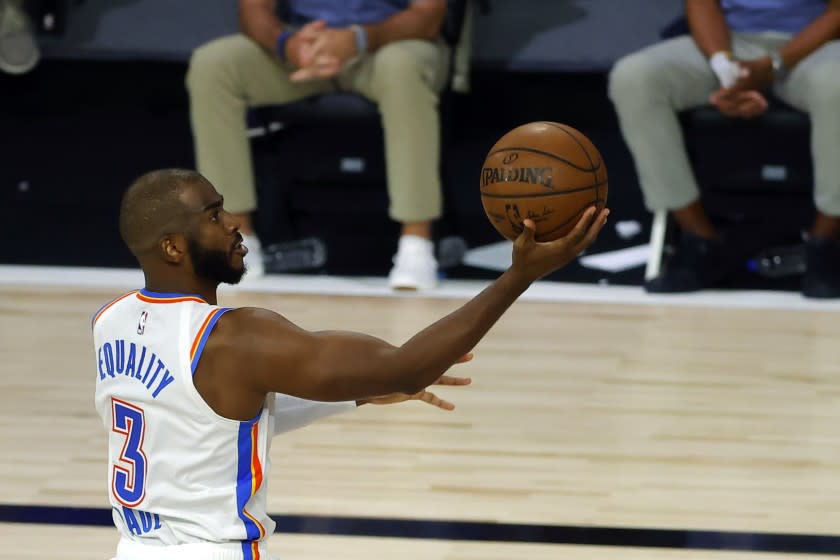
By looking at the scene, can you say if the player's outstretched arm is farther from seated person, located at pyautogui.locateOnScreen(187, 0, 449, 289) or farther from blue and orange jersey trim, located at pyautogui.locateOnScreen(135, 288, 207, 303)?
seated person, located at pyautogui.locateOnScreen(187, 0, 449, 289)

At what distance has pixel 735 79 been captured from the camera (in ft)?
15.5

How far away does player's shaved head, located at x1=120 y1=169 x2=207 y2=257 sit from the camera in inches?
75.9

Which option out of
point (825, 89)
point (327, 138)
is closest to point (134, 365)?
point (825, 89)

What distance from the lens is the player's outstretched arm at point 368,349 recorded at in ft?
6.09

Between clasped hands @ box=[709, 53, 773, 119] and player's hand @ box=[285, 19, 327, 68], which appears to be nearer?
clasped hands @ box=[709, 53, 773, 119]

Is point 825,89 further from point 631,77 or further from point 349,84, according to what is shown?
point 349,84

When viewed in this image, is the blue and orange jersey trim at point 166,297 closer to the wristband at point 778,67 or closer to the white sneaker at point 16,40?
the wristband at point 778,67

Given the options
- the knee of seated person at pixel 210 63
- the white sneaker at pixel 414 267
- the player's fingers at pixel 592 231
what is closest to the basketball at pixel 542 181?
the player's fingers at pixel 592 231

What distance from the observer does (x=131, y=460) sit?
1.96 meters

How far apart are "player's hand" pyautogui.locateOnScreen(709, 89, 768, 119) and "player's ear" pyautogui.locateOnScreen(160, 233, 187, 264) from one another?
3.13 meters

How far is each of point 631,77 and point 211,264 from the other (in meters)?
3.17

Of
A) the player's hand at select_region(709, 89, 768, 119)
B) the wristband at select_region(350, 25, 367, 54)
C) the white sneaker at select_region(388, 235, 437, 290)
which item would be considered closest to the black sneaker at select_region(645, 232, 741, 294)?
the player's hand at select_region(709, 89, 768, 119)

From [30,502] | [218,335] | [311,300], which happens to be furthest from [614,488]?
[311,300]

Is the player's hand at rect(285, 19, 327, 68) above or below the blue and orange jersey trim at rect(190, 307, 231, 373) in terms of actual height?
below
